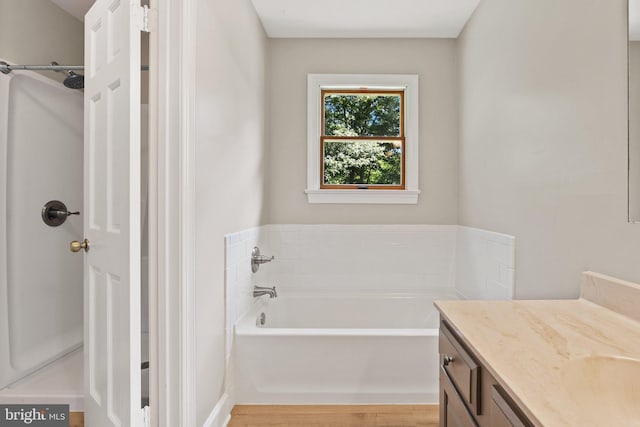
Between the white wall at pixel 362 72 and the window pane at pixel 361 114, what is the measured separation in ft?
0.65

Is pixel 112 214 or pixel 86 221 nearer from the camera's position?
pixel 112 214

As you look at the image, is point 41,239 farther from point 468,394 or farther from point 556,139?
point 556,139

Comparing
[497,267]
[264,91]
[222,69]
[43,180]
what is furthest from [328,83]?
[43,180]

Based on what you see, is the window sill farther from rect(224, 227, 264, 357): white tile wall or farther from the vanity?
the vanity

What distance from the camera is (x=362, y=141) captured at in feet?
11.0

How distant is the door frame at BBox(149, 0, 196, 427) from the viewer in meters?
1.55

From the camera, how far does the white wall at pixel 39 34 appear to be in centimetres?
225

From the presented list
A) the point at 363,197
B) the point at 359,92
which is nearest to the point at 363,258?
the point at 363,197

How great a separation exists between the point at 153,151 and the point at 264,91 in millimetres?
1712

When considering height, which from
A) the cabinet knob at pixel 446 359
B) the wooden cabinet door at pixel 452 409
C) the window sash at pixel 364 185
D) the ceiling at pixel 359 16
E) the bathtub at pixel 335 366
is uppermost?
the ceiling at pixel 359 16

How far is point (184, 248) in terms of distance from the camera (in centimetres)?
157

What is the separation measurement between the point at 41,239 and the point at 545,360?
276 cm

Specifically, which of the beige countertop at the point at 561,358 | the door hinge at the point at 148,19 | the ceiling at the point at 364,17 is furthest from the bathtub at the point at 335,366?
the ceiling at the point at 364,17

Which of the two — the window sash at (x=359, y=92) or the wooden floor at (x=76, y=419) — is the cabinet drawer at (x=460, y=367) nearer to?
the wooden floor at (x=76, y=419)
